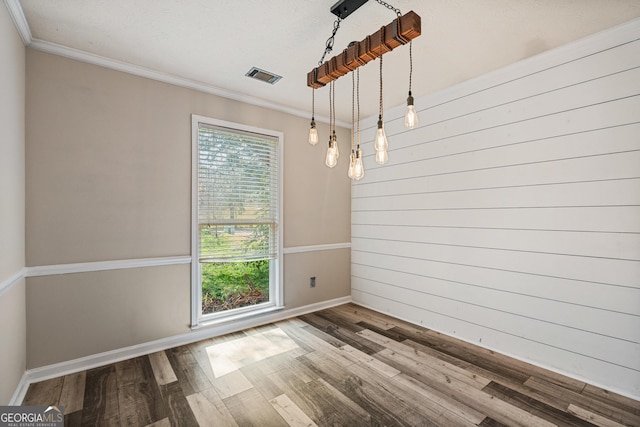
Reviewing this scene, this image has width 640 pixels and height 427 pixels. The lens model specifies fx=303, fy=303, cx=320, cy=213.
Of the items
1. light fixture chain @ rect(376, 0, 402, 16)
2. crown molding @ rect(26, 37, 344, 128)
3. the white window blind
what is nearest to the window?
the white window blind

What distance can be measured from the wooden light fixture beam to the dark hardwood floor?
2221 mm

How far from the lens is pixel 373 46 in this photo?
1.72 m

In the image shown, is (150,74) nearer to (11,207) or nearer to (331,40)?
(11,207)

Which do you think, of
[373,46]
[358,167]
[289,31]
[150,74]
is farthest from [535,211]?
[150,74]

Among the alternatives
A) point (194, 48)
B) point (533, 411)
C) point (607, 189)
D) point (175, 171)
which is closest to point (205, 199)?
point (175, 171)

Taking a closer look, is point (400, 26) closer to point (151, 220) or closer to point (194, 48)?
point (194, 48)

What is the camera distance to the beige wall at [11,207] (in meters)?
1.79

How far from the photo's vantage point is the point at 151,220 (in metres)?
2.79

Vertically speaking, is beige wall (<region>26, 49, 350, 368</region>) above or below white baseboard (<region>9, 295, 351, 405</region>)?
above

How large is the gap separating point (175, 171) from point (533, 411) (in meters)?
3.40

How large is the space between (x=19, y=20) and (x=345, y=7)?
2.13 m

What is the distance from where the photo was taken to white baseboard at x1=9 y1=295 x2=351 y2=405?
7.43ft

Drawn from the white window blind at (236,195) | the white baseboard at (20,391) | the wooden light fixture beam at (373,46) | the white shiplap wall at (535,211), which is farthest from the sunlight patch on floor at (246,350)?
the wooden light fixture beam at (373,46)

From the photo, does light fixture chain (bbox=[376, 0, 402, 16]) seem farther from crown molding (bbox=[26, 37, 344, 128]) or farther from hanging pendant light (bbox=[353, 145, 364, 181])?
crown molding (bbox=[26, 37, 344, 128])
